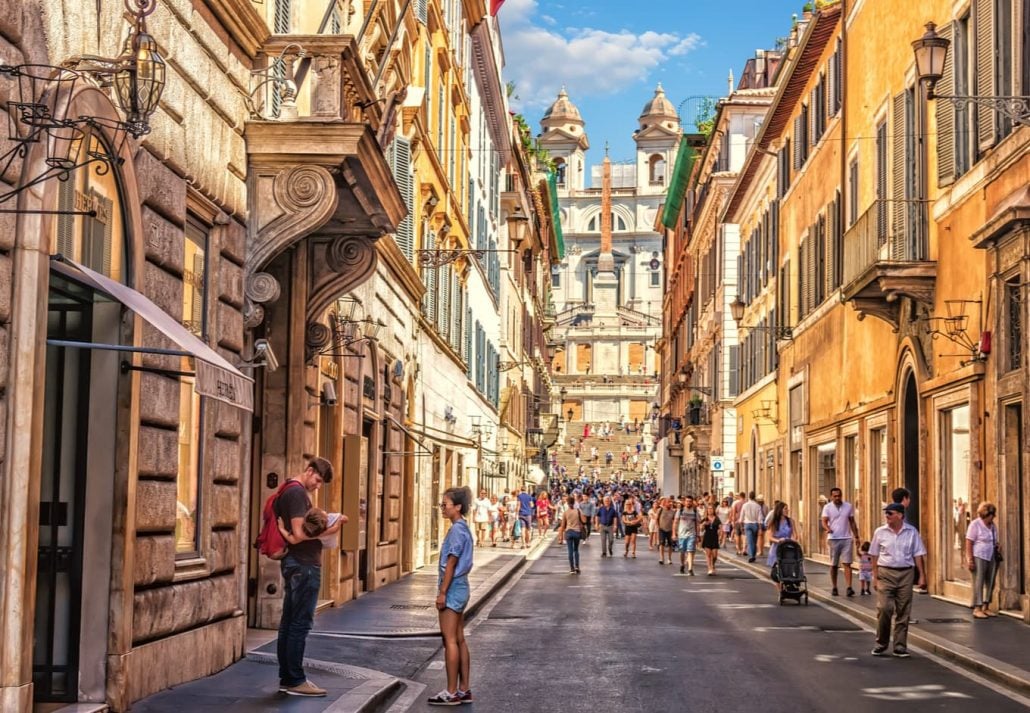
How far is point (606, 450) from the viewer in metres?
147

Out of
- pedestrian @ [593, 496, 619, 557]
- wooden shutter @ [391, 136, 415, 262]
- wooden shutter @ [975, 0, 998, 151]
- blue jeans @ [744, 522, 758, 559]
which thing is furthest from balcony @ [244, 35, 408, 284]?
pedestrian @ [593, 496, 619, 557]

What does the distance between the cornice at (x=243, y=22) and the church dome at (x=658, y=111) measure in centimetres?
17433

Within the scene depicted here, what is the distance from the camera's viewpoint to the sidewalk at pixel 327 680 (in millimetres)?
11094

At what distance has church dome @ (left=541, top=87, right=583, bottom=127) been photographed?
7397 inches

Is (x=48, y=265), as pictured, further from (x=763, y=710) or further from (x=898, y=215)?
(x=898, y=215)

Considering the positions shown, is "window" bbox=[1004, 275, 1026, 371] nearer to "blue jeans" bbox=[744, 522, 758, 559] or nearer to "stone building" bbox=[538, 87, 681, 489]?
"blue jeans" bbox=[744, 522, 758, 559]

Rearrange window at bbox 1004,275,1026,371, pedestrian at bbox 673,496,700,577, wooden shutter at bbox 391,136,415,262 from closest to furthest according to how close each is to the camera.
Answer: window at bbox 1004,275,1026,371 → wooden shutter at bbox 391,136,415,262 → pedestrian at bbox 673,496,700,577

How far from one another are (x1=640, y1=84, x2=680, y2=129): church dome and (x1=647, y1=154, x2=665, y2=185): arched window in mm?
4728

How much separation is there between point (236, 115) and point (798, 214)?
2689 cm

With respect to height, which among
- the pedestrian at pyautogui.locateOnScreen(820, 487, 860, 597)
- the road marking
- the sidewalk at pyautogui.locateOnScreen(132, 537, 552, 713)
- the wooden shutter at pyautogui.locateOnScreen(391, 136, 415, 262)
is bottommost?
the road marking

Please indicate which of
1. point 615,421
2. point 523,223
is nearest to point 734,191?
point 523,223

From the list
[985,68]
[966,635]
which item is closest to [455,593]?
[966,635]

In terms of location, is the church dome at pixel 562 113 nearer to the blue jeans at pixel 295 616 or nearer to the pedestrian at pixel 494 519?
the pedestrian at pixel 494 519

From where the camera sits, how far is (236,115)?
14.2 meters
